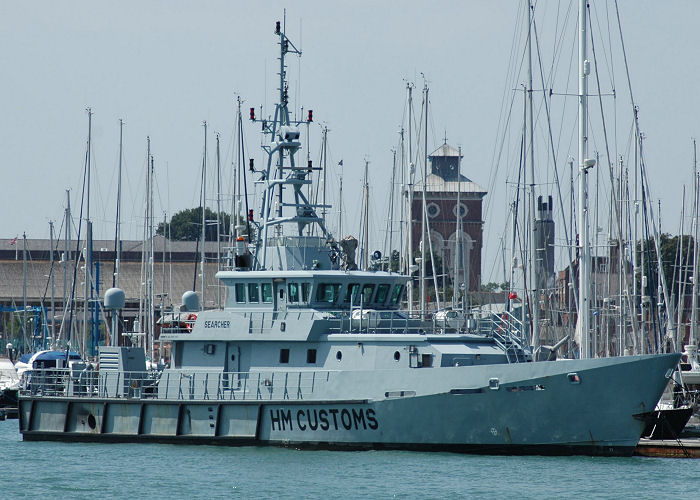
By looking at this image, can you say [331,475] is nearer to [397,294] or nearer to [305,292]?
[305,292]

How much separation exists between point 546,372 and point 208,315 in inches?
390

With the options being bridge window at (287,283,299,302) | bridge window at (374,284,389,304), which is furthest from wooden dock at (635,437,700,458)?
bridge window at (287,283,299,302)

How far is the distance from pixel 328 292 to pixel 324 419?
359 cm

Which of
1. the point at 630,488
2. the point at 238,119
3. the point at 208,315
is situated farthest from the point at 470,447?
the point at 238,119

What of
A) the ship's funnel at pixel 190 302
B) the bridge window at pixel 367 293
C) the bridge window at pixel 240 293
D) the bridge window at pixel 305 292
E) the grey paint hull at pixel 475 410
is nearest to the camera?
the grey paint hull at pixel 475 410

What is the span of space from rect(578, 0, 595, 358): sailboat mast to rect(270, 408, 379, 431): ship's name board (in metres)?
5.84

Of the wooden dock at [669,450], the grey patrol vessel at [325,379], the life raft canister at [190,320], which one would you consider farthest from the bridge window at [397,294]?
the wooden dock at [669,450]

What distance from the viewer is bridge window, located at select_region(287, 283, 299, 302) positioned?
115 feet

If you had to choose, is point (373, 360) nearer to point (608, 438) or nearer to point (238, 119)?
point (608, 438)

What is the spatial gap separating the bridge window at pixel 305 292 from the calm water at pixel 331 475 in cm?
411

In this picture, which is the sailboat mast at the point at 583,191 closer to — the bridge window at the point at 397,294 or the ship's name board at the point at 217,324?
the bridge window at the point at 397,294

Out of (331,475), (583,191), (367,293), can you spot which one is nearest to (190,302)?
(367,293)

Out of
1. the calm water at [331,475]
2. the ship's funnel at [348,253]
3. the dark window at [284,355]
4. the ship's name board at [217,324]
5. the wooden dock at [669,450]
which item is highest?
the ship's funnel at [348,253]

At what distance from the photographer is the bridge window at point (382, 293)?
117 feet
